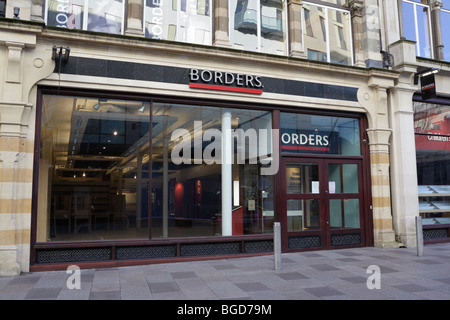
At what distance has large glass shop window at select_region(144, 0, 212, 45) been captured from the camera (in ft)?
32.1

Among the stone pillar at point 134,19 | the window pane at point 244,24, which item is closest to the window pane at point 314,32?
the window pane at point 244,24

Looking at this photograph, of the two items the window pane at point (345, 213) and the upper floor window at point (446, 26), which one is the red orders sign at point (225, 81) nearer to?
the window pane at point (345, 213)

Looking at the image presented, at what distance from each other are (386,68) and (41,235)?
11.0m

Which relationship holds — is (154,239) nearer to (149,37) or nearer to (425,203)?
(149,37)

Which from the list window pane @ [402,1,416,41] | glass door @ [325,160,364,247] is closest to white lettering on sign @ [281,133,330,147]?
glass door @ [325,160,364,247]

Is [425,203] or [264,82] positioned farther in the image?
[425,203]

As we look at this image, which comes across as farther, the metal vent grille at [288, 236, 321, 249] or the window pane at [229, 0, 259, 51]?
the window pane at [229, 0, 259, 51]

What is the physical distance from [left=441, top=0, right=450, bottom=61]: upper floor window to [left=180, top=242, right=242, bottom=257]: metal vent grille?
1050cm

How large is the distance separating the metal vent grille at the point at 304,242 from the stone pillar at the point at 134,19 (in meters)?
6.83

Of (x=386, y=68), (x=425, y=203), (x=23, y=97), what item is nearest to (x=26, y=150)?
(x=23, y=97)

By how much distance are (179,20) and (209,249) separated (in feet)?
20.2

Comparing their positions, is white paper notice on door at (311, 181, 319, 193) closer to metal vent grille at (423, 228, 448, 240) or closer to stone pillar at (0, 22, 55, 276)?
metal vent grille at (423, 228, 448, 240)

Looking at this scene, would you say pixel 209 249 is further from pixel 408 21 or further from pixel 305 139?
pixel 408 21
